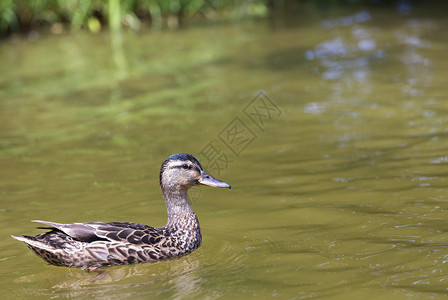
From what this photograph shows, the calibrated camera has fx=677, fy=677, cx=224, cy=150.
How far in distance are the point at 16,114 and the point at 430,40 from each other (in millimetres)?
8476

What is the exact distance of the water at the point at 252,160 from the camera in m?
4.63

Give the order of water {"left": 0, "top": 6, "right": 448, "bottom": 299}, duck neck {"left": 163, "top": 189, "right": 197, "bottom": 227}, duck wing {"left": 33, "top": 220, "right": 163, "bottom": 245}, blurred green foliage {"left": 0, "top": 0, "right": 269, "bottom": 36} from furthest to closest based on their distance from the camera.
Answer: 1. blurred green foliage {"left": 0, "top": 0, "right": 269, "bottom": 36}
2. duck neck {"left": 163, "top": 189, "right": 197, "bottom": 227}
3. duck wing {"left": 33, "top": 220, "right": 163, "bottom": 245}
4. water {"left": 0, "top": 6, "right": 448, "bottom": 299}

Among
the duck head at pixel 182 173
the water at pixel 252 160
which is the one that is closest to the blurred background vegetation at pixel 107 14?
the water at pixel 252 160

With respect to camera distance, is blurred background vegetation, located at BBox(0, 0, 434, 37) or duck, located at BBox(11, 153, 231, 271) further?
blurred background vegetation, located at BBox(0, 0, 434, 37)

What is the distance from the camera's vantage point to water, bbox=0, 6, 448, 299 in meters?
4.63

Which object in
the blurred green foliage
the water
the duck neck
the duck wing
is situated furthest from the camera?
the blurred green foliage

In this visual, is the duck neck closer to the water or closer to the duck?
→ the duck

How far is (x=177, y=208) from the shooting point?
5.51 metres

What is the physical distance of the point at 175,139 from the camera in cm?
837

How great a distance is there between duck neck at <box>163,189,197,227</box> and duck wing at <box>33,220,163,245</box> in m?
0.33

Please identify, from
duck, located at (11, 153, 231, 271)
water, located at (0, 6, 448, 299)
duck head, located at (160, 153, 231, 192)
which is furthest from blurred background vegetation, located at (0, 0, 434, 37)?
duck, located at (11, 153, 231, 271)

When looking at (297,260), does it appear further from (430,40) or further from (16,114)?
(430,40)

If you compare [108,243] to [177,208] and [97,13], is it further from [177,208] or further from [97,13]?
[97,13]

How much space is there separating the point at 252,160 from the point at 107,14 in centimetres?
1376
